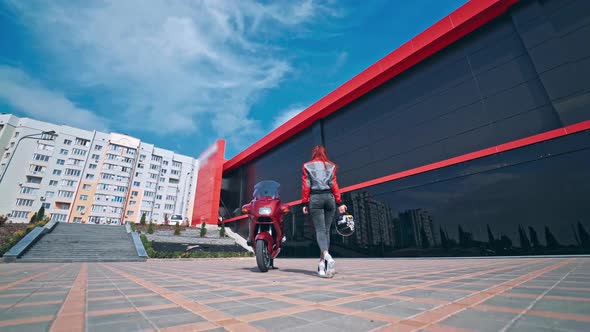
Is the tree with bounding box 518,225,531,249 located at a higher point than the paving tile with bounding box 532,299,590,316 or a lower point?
higher

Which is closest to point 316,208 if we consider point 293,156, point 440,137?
point 440,137

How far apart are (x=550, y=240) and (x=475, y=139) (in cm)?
399

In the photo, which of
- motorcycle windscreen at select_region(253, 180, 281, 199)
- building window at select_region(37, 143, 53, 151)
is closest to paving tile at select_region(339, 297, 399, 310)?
motorcycle windscreen at select_region(253, 180, 281, 199)

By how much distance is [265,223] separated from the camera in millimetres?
4574

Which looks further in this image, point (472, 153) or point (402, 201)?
point (402, 201)

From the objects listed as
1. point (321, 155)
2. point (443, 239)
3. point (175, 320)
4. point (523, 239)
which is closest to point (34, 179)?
point (321, 155)

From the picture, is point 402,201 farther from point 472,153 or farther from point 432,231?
point 472,153

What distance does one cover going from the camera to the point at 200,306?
1.62 meters

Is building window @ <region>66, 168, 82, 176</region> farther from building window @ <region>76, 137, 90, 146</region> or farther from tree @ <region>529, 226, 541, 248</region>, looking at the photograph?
tree @ <region>529, 226, 541, 248</region>

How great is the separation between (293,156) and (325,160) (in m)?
14.6

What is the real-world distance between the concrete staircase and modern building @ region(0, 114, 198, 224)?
32.9 m

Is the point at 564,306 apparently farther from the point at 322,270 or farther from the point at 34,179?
the point at 34,179

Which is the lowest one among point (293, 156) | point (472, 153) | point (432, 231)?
point (432, 231)

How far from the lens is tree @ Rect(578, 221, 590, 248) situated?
6176 mm
